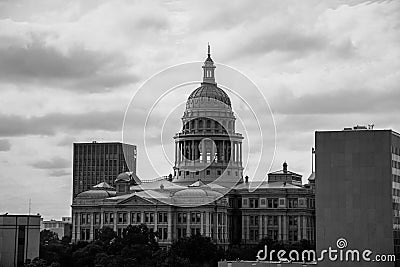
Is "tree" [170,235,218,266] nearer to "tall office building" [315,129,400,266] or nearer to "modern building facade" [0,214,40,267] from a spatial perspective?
"modern building facade" [0,214,40,267]

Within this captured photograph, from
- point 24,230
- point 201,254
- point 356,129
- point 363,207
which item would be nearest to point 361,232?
point 363,207

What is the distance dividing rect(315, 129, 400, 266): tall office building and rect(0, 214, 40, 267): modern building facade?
191 feet

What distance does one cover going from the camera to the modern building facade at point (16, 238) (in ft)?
484

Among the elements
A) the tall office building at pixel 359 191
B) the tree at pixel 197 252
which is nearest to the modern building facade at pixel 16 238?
the tree at pixel 197 252

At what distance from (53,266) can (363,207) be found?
64.6 meters

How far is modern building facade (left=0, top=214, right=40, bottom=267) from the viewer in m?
148

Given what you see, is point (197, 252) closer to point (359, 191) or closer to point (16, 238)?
point (16, 238)

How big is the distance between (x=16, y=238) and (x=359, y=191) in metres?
63.4

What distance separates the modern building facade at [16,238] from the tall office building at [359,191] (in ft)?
191

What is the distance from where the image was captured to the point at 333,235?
337 ft

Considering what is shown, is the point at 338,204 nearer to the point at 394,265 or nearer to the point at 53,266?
the point at 394,265

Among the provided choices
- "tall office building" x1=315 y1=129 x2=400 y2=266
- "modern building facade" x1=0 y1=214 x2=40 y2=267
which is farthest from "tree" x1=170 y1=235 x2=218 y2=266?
"tall office building" x1=315 y1=129 x2=400 y2=266

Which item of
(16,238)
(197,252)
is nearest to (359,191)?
(16,238)

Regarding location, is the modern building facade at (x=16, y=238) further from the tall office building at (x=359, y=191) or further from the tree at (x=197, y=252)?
the tall office building at (x=359, y=191)
